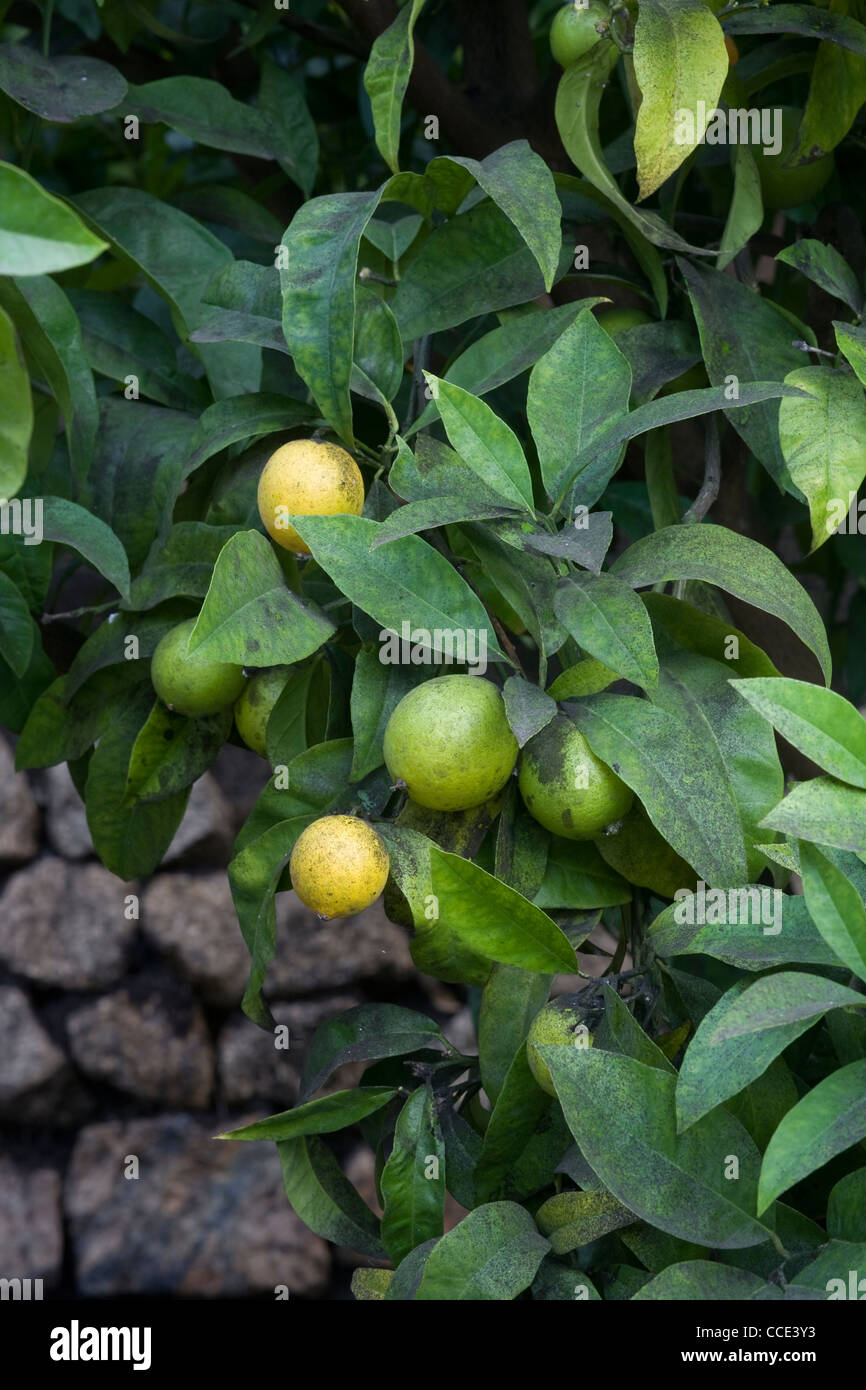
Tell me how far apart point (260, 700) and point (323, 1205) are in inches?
10.3

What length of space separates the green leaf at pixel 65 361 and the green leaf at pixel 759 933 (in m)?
0.39

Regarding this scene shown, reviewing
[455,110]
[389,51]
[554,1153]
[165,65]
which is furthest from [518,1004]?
[165,65]

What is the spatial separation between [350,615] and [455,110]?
0.46 m

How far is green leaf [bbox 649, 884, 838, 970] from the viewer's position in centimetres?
51

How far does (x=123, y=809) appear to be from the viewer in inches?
28.8

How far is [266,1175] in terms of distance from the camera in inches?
74.5

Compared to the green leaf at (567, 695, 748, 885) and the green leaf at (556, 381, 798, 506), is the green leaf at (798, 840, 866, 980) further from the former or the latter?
the green leaf at (556, 381, 798, 506)

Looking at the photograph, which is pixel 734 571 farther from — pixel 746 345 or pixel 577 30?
pixel 577 30

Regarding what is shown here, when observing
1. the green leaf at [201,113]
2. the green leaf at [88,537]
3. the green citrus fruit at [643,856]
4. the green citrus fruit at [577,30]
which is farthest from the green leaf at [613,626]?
the green leaf at [201,113]

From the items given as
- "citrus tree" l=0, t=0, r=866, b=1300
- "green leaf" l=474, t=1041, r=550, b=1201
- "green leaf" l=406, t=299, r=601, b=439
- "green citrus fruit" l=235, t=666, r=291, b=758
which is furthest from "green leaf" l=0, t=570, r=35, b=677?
"green leaf" l=474, t=1041, r=550, b=1201

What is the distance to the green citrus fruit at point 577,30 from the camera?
0.67 meters

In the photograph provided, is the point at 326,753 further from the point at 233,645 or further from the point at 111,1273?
the point at 111,1273

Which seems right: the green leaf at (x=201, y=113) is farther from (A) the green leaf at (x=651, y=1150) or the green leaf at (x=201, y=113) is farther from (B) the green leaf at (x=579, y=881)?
(A) the green leaf at (x=651, y=1150)

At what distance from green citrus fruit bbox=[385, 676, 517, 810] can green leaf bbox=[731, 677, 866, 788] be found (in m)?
0.10
